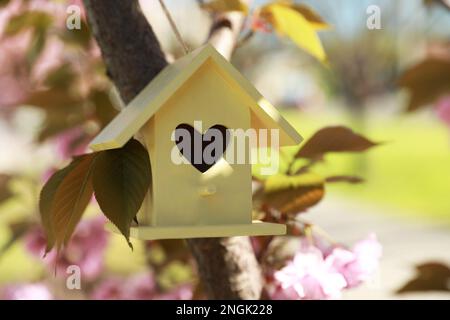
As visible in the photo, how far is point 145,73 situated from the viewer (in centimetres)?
78

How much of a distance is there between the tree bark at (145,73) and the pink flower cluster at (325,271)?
4cm

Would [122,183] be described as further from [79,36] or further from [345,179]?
[79,36]

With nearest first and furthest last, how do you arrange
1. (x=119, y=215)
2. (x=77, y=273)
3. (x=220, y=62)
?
(x=119, y=215), (x=220, y=62), (x=77, y=273)

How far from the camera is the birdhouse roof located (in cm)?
65

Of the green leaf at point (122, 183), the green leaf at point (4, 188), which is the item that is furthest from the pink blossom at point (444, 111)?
the green leaf at point (4, 188)

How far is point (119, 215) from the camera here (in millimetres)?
570

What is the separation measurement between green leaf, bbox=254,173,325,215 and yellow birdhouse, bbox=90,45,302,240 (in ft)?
0.23

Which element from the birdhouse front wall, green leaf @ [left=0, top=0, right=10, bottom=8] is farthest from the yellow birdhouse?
green leaf @ [left=0, top=0, right=10, bottom=8]

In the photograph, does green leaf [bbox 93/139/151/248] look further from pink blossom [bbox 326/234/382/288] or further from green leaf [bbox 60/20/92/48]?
green leaf [bbox 60/20/92/48]

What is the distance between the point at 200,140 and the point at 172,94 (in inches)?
2.6

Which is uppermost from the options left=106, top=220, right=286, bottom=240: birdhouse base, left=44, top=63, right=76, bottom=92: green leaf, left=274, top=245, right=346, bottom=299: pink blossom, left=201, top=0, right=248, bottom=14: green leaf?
left=44, top=63, right=76, bottom=92: green leaf

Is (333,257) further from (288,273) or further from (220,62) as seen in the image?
(220,62)
